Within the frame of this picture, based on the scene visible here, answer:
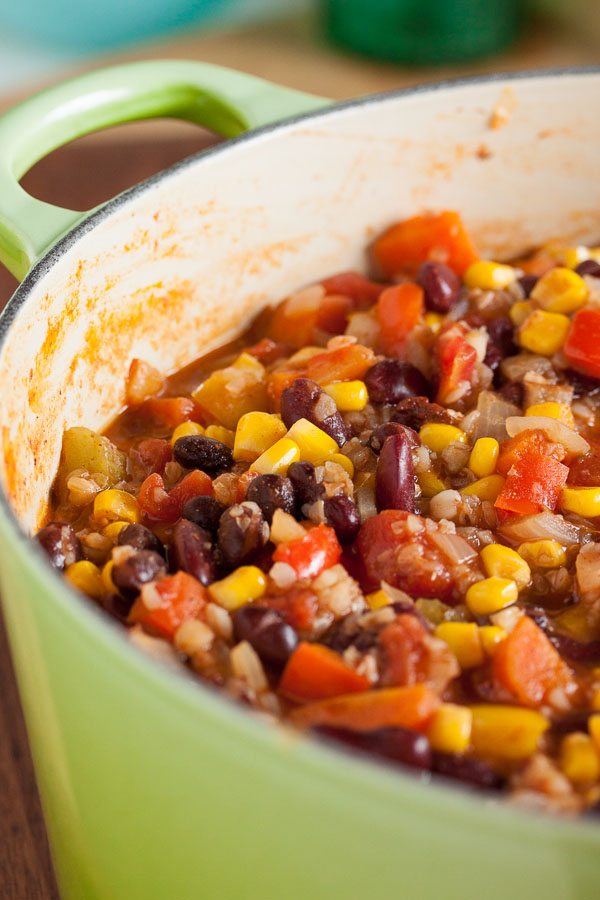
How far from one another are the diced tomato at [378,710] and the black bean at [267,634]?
5.1 inches

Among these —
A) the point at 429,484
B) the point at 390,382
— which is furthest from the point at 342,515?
the point at 390,382

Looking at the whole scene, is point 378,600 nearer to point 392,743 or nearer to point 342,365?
point 392,743

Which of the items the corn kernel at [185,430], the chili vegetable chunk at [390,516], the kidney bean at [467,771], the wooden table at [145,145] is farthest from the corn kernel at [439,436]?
the wooden table at [145,145]

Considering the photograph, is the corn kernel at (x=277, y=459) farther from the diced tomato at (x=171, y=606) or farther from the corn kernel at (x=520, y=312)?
the corn kernel at (x=520, y=312)

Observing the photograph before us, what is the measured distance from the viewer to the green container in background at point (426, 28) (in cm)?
504

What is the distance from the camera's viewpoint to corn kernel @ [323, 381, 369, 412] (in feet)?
7.95

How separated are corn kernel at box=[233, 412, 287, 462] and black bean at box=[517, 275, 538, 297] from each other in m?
0.92

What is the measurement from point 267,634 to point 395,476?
1.67 feet

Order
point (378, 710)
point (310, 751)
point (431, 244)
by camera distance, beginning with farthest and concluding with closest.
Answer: point (431, 244)
point (378, 710)
point (310, 751)

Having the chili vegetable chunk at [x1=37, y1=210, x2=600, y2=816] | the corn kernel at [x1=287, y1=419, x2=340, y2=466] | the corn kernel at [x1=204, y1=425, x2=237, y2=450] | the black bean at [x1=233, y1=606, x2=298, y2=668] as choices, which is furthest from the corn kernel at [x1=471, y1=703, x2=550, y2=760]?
the corn kernel at [x1=204, y1=425, x2=237, y2=450]

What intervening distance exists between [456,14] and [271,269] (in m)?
2.85

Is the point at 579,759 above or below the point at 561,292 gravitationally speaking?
below

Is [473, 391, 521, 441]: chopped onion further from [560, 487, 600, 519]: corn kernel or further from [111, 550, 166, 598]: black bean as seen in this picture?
[111, 550, 166, 598]: black bean

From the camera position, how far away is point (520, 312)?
2.74m
